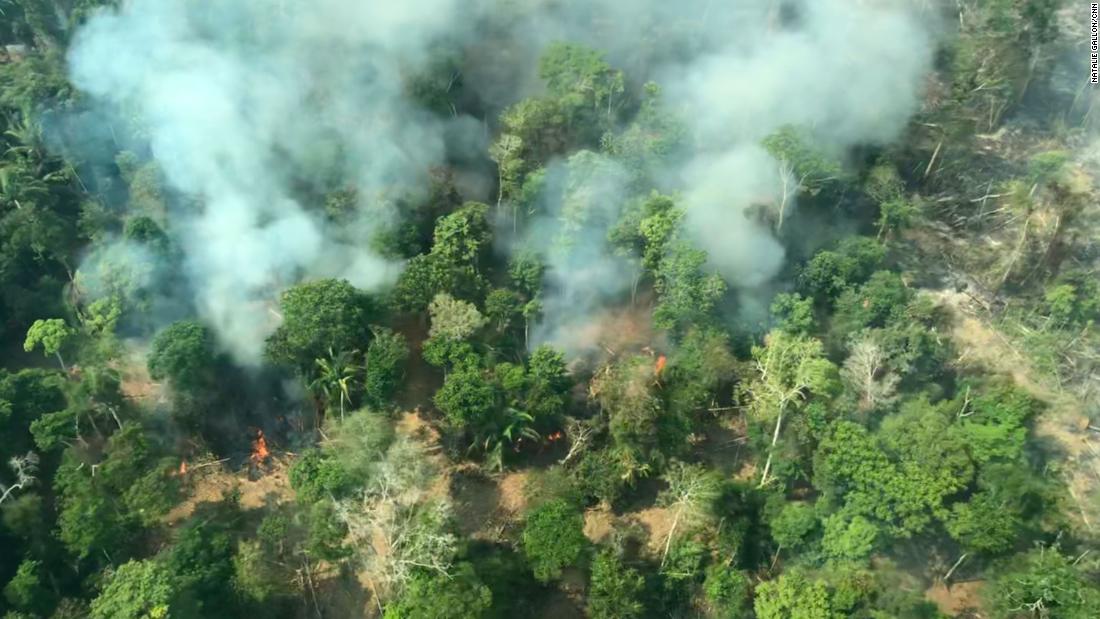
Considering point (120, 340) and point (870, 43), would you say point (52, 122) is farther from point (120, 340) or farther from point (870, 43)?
point (870, 43)

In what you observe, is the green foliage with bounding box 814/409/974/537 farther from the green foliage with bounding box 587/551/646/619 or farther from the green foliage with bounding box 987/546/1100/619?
the green foliage with bounding box 587/551/646/619

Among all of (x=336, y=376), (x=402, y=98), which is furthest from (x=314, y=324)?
(x=402, y=98)

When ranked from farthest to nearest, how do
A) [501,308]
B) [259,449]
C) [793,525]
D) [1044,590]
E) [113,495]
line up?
1. [501,308]
2. [259,449]
3. [793,525]
4. [113,495]
5. [1044,590]

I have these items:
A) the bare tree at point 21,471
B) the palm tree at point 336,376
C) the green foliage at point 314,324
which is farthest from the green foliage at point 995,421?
the bare tree at point 21,471

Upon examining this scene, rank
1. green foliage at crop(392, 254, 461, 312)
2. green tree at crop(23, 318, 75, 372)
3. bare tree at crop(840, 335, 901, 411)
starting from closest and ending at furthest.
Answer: green tree at crop(23, 318, 75, 372), bare tree at crop(840, 335, 901, 411), green foliage at crop(392, 254, 461, 312)

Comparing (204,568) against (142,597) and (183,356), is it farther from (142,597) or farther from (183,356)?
(183,356)

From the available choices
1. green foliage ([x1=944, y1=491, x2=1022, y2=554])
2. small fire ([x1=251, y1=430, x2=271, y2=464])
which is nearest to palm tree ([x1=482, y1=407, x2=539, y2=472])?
small fire ([x1=251, y1=430, x2=271, y2=464])

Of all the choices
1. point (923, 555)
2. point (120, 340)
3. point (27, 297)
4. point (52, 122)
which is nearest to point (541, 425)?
point (923, 555)
